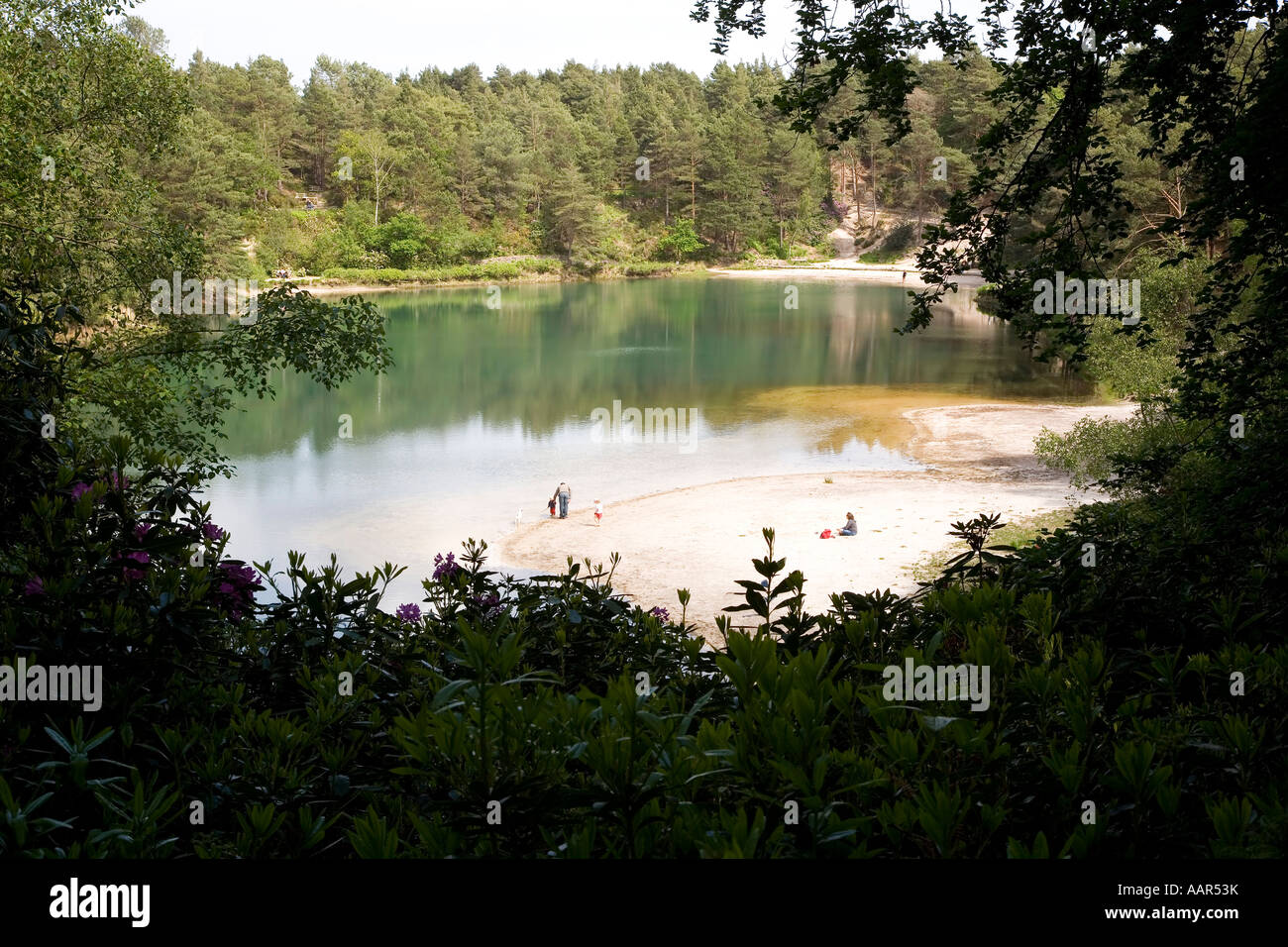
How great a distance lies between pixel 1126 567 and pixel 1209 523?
3.12ft

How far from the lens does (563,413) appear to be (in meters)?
33.3

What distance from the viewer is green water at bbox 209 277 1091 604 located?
22.2 m

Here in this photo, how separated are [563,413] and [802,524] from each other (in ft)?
46.9

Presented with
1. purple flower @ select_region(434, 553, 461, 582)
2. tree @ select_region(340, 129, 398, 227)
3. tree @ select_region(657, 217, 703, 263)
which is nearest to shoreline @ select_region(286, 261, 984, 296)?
tree @ select_region(657, 217, 703, 263)

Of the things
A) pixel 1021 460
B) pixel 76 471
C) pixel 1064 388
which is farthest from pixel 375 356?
pixel 1064 388

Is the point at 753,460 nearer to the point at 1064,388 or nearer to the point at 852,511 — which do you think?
the point at 852,511

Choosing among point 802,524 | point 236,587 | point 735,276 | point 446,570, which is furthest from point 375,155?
point 236,587

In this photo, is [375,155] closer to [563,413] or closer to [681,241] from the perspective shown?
[681,241]

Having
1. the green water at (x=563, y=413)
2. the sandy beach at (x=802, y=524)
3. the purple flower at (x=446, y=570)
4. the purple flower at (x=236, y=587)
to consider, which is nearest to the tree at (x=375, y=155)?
the green water at (x=563, y=413)

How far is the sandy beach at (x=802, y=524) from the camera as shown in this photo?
1722 centimetres

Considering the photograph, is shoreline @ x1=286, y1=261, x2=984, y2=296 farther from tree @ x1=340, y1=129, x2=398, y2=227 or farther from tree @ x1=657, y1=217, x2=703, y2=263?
tree @ x1=340, y1=129, x2=398, y2=227

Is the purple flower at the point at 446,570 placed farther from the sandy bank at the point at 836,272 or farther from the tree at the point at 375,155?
the tree at the point at 375,155

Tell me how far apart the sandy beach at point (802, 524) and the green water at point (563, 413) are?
1227 millimetres

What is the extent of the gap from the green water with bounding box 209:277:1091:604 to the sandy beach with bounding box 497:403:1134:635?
4.02ft
